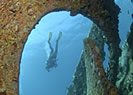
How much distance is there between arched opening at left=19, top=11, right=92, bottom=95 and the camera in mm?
44481

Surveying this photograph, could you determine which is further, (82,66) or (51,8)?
(82,66)

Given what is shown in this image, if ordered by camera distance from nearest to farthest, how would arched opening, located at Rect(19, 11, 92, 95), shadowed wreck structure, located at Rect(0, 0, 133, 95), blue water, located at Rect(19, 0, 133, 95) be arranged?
shadowed wreck structure, located at Rect(0, 0, 133, 95), arched opening, located at Rect(19, 11, 92, 95), blue water, located at Rect(19, 0, 133, 95)

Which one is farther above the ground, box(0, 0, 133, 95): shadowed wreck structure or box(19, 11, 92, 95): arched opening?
box(19, 11, 92, 95): arched opening

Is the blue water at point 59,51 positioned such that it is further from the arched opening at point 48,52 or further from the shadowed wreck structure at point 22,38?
the shadowed wreck structure at point 22,38

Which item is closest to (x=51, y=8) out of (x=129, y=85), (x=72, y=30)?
(x=129, y=85)

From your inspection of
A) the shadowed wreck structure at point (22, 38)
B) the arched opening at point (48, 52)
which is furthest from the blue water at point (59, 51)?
the shadowed wreck structure at point (22, 38)

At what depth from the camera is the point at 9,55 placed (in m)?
2.24

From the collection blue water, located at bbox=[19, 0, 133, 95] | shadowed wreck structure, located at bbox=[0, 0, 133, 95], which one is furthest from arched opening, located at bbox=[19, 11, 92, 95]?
shadowed wreck structure, located at bbox=[0, 0, 133, 95]

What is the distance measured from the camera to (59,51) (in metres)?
74.2

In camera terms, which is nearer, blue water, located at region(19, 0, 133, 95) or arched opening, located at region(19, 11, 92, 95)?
arched opening, located at region(19, 11, 92, 95)

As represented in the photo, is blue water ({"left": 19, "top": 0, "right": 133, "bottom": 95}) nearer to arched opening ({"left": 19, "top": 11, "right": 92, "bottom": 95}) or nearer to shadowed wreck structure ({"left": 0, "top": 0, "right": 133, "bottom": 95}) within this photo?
arched opening ({"left": 19, "top": 11, "right": 92, "bottom": 95})

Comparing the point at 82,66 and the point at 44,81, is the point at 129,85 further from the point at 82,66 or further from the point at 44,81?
the point at 44,81

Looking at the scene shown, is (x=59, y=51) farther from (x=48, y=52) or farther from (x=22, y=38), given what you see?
(x=22, y=38)

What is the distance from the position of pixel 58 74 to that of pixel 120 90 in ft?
282
